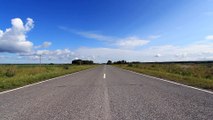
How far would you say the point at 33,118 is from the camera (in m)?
4.27

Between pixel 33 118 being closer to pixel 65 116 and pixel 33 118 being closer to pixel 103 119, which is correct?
pixel 65 116

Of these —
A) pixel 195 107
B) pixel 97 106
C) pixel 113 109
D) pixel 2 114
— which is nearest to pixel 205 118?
pixel 195 107

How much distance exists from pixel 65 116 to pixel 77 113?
1.17ft

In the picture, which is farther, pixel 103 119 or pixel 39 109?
pixel 39 109

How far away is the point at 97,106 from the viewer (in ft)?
18.0

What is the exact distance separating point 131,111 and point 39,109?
7.85ft

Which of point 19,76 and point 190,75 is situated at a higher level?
point 19,76

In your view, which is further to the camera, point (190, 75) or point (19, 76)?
point (190, 75)

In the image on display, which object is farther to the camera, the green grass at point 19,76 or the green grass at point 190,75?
the green grass at point 19,76

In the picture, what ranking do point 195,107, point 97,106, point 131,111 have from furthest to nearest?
point 97,106 < point 195,107 < point 131,111

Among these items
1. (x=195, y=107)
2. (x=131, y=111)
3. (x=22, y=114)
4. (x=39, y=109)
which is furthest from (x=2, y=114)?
(x=195, y=107)

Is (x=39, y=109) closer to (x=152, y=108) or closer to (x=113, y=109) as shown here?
(x=113, y=109)


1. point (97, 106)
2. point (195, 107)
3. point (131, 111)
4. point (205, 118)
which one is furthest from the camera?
point (97, 106)

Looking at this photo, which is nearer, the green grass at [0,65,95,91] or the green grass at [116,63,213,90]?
the green grass at [116,63,213,90]
